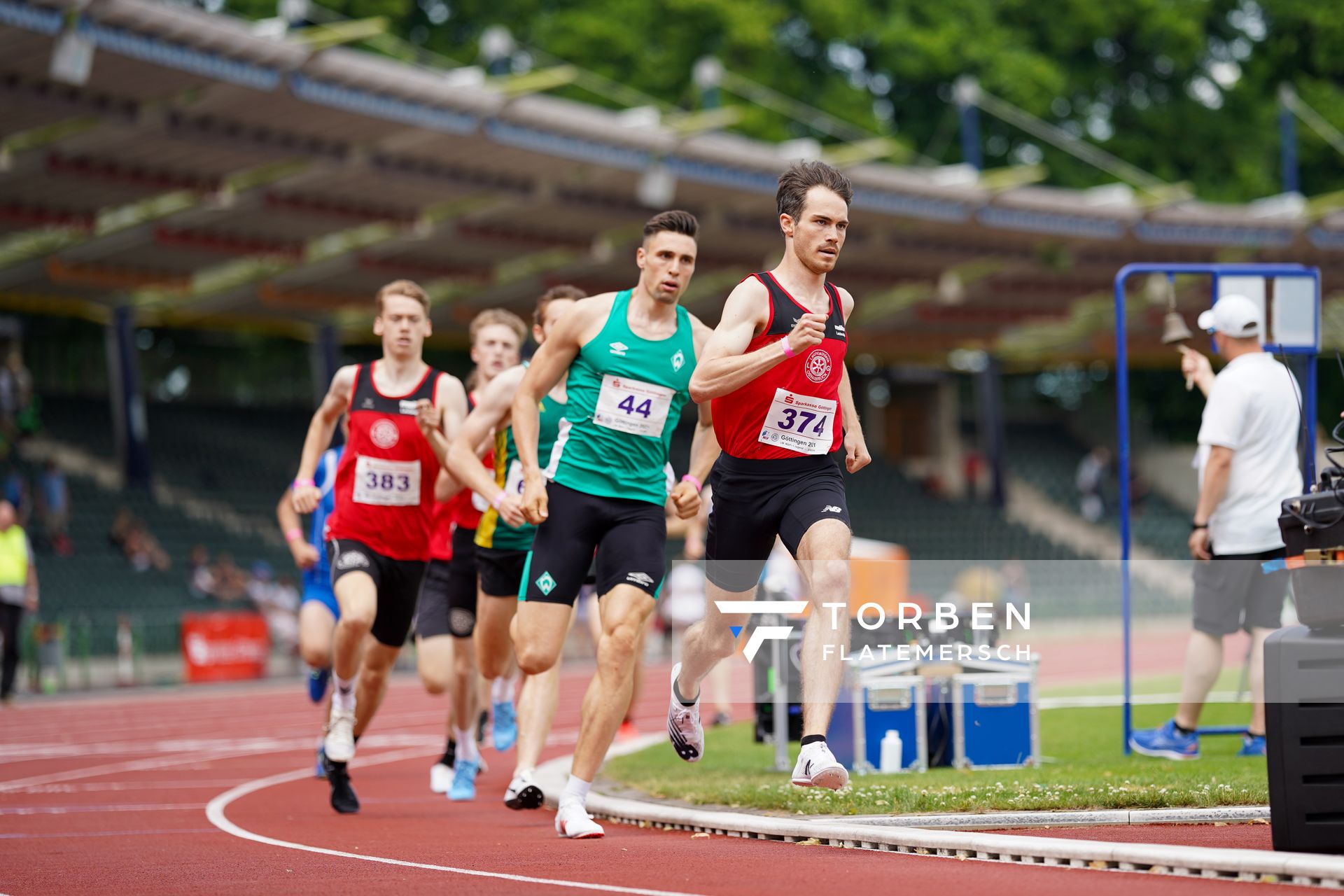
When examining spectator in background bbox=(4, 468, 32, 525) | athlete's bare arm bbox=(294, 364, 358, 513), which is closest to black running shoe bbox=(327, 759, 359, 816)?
athlete's bare arm bbox=(294, 364, 358, 513)

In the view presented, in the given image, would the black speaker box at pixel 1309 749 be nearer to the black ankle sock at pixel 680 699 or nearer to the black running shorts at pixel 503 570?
the black ankle sock at pixel 680 699

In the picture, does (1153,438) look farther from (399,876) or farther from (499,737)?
(399,876)

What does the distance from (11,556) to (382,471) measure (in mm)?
10480

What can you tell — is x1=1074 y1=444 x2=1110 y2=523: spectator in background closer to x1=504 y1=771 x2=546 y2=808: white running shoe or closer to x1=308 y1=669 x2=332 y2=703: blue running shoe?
x1=308 y1=669 x2=332 y2=703: blue running shoe

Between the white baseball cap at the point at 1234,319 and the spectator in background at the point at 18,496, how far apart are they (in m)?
19.3

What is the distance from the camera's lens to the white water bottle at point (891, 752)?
9.26 metres

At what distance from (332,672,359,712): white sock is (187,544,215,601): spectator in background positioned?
18257 millimetres

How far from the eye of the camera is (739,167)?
1183 inches

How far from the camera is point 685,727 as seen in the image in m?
7.35

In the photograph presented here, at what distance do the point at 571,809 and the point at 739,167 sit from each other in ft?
78.4

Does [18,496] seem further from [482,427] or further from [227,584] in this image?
[482,427]

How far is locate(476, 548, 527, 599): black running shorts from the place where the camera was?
8.98 metres

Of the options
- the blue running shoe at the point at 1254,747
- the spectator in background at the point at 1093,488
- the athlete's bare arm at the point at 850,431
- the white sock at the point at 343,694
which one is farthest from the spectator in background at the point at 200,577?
the spectator in background at the point at 1093,488

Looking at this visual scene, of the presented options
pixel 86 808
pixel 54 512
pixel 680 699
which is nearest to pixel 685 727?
pixel 680 699
